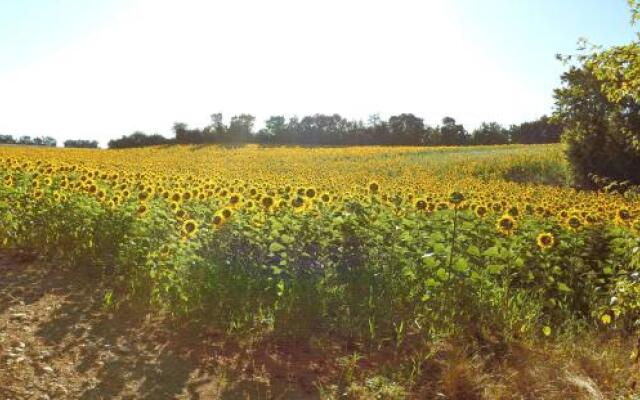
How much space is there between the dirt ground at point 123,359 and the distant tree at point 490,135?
58.4 metres

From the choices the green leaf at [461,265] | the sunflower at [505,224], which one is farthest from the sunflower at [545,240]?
the green leaf at [461,265]

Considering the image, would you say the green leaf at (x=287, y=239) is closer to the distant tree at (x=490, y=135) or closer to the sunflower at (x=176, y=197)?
the sunflower at (x=176, y=197)

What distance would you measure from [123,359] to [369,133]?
5966 cm

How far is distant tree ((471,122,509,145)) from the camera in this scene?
200ft

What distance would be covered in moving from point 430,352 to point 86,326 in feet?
9.98

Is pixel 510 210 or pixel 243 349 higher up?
pixel 510 210

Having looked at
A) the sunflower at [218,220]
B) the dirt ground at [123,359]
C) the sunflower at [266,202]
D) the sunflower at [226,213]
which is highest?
the sunflower at [266,202]

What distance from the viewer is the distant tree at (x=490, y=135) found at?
6081 cm

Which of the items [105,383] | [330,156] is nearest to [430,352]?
[105,383]

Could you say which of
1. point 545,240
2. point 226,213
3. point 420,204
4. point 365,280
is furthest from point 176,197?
point 545,240

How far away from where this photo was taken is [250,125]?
55.6 m

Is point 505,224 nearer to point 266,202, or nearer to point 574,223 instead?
point 574,223

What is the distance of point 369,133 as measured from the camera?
6328 cm

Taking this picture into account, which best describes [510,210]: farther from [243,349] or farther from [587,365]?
[243,349]
